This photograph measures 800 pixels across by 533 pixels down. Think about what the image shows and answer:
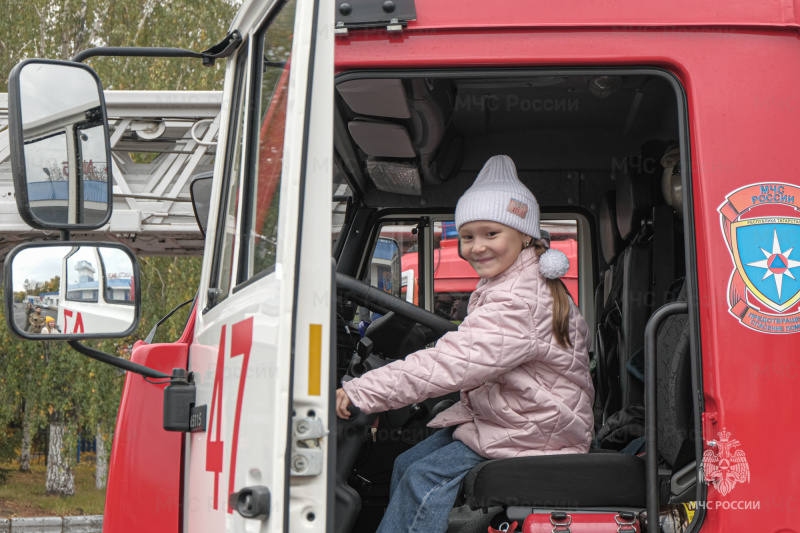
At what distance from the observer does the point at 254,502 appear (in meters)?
1.32

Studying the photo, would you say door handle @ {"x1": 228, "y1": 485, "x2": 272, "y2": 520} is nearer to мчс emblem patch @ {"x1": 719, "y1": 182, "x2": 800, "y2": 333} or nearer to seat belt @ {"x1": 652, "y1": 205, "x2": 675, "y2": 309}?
мчс emblem patch @ {"x1": 719, "y1": 182, "x2": 800, "y2": 333}

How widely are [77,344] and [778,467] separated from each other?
1.36 meters

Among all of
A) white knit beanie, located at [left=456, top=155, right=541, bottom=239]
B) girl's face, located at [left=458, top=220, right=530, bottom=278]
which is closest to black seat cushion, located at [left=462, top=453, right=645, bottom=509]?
girl's face, located at [left=458, top=220, right=530, bottom=278]

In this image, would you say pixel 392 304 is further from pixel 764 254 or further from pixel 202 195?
pixel 764 254

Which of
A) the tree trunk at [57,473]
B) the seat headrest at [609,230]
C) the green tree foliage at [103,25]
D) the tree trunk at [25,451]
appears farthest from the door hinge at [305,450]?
the tree trunk at [25,451]

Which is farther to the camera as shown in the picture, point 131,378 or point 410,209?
point 410,209

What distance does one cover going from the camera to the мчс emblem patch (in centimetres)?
159

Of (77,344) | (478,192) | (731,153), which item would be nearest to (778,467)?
(731,153)

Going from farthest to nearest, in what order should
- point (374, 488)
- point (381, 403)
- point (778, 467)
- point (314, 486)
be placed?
point (374, 488) < point (381, 403) < point (778, 467) < point (314, 486)

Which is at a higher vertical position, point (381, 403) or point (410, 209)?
point (410, 209)

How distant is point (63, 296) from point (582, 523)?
48.3 inches

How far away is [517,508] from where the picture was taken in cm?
200

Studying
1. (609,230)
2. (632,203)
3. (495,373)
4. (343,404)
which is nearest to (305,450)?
(343,404)

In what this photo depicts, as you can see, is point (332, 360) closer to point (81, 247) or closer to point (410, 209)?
point (81, 247)
